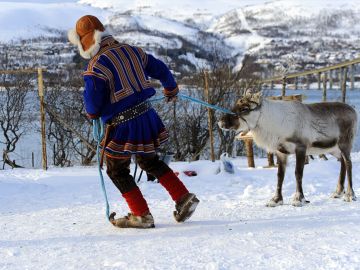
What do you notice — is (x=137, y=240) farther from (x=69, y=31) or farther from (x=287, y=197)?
(x=287, y=197)

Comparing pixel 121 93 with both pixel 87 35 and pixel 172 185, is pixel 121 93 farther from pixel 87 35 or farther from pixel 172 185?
pixel 172 185

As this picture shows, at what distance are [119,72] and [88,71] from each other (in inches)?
9.7

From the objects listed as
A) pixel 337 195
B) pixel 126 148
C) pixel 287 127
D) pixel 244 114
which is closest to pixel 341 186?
pixel 337 195

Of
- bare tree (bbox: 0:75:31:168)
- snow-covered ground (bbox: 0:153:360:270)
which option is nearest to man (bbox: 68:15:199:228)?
snow-covered ground (bbox: 0:153:360:270)

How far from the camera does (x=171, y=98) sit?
14.7 feet

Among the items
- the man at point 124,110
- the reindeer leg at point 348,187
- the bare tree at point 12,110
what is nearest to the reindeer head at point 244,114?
the man at point 124,110

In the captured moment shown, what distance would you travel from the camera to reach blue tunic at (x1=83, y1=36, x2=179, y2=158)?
384 cm

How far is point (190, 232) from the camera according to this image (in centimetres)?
392

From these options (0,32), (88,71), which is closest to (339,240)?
(88,71)

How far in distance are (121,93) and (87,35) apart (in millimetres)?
567

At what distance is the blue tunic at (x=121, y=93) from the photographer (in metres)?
3.84

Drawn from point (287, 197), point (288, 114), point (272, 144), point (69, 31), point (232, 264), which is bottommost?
point (287, 197)

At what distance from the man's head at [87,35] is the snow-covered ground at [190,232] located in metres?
1.53

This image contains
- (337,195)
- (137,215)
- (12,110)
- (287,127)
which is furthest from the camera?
(12,110)
